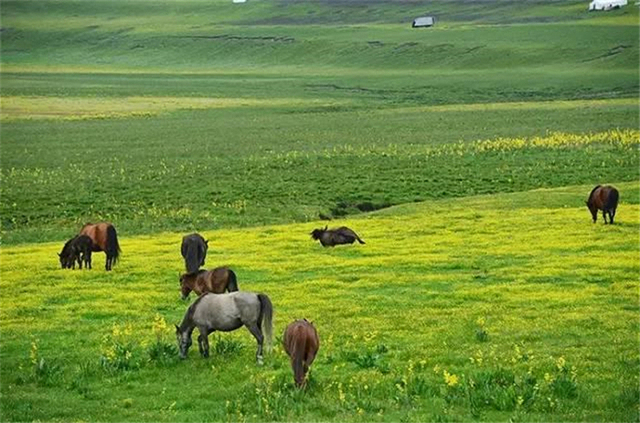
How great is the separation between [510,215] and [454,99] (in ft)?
256

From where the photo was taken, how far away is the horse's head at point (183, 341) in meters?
16.7

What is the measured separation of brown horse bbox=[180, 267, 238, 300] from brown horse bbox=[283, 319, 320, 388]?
4.87m

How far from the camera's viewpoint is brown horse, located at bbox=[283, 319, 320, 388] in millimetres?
14578

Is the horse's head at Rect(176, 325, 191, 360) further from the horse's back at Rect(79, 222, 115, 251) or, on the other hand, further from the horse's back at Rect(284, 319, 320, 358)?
the horse's back at Rect(79, 222, 115, 251)

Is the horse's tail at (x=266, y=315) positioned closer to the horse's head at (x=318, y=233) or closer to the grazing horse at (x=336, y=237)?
the grazing horse at (x=336, y=237)

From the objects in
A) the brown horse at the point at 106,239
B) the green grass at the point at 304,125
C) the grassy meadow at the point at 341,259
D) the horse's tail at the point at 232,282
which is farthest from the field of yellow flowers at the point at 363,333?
the green grass at the point at 304,125

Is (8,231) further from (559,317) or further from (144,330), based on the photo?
(559,317)

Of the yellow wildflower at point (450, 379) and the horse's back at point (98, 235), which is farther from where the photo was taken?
the horse's back at point (98, 235)

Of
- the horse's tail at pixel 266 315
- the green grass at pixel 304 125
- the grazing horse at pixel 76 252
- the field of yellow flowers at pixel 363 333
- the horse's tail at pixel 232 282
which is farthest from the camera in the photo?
the green grass at pixel 304 125

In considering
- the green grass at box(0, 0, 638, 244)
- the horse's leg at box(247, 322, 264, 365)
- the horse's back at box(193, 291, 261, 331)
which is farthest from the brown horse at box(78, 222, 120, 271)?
the horse's leg at box(247, 322, 264, 365)

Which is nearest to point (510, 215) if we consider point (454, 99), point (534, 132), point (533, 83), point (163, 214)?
point (163, 214)

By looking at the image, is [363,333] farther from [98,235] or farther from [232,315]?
[98,235]

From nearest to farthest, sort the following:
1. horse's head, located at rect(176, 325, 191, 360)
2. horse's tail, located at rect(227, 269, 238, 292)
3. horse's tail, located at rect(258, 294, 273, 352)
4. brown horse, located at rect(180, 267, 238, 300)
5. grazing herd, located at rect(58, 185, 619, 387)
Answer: grazing herd, located at rect(58, 185, 619, 387)
horse's tail, located at rect(258, 294, 273, 352)
horse's head, located at rect(176, 325, 191, 360)
horse's tail, located at rect(227, 269, 238, 292)
brown horse, located at rect(180, 267, 238, 300)

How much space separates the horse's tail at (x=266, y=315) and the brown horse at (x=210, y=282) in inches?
132
